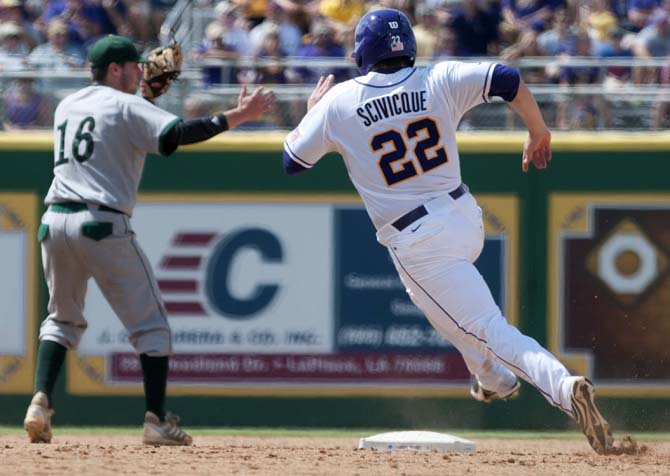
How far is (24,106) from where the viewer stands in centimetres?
955

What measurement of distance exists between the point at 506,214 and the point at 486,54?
2870 mm

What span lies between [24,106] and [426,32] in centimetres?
387

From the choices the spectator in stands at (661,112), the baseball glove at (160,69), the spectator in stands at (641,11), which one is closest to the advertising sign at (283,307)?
the spectator in stands at (661,112)

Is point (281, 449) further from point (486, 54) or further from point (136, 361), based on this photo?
point (486, 54)

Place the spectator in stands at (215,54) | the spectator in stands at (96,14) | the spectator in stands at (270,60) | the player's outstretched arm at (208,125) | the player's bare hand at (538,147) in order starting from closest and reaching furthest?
the player's bare hand at (538,147) → the player's outstretched arm at (208,125) → the spectator in stands at (215,54) → the spectator in stands at (270,60) → the spectator in stands at (96,14)

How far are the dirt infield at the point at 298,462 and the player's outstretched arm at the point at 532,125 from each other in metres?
1.47

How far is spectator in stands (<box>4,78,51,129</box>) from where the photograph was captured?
31.3 ft

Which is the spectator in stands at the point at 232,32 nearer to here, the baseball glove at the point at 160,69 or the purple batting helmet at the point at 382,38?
the baseball glove at the point at 160,69

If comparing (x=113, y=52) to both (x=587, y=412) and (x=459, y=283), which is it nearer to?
(x=459, y=283)

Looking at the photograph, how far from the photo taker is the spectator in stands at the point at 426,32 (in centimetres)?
1143

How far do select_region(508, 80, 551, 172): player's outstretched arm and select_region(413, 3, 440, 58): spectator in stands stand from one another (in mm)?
5105

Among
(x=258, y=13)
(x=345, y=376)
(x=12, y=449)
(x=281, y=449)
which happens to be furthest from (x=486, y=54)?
(x=12, y=449)

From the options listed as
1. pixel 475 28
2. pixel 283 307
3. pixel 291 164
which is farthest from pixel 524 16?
pixel 291 164

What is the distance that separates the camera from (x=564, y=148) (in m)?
9.12
